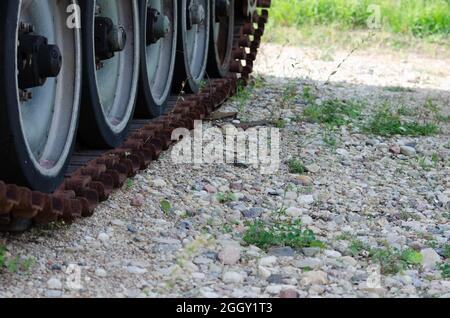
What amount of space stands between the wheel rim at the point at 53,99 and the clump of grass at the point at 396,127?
100 inches

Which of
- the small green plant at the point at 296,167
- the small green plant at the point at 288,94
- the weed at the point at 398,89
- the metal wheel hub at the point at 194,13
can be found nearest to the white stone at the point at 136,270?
the small green plant at the point at 296,167

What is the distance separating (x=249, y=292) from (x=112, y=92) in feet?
6.19

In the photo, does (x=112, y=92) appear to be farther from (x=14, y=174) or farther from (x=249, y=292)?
(x=249, y=292)

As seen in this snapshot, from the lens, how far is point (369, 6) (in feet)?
37.9

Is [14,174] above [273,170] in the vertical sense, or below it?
above

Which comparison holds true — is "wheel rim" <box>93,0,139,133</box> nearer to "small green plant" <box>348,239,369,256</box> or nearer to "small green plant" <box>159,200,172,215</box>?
"small green plant" <box>159,200,172,215</box>

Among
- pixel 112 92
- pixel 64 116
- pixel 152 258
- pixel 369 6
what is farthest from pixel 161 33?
pixel 369 6

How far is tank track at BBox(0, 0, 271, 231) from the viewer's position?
3.78m

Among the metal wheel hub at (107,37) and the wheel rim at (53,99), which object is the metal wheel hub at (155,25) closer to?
the metal wheel hub at (107,37)

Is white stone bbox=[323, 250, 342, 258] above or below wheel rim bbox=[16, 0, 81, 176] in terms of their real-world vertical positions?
below

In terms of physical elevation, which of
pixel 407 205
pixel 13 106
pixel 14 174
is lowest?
pixel 407 205

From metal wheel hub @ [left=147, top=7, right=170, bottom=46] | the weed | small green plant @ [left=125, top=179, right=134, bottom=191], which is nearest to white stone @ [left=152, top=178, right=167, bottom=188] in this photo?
small green plant @ [left=125, top=179, right=134, bottom=191]

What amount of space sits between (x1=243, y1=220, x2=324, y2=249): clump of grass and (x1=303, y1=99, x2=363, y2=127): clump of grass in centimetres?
233

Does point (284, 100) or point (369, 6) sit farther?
point (369, 6)
